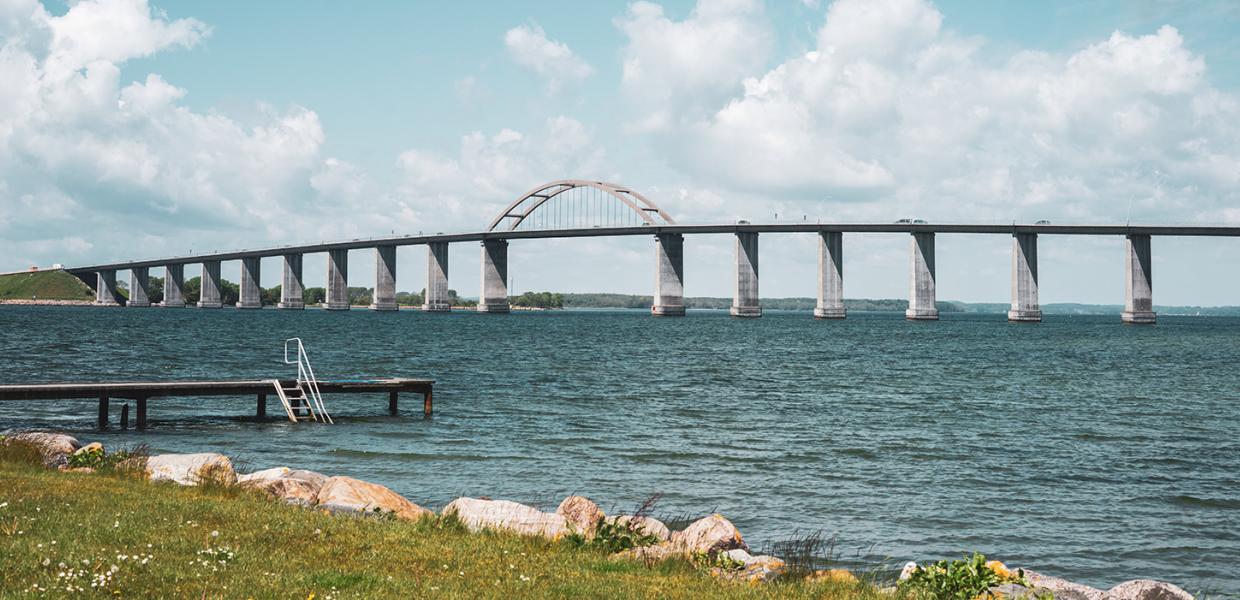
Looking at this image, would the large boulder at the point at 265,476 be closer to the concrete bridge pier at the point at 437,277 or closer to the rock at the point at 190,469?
the rock at the point at 190,469

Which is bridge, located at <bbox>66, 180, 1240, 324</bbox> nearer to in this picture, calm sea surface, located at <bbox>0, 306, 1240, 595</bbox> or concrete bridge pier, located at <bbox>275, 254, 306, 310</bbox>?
concrete bridge pier, located at <bbox>275, 254, 306, 310</bbox>

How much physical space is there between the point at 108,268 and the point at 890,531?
20104 cm

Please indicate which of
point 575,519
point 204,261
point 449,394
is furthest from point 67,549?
point 204,261

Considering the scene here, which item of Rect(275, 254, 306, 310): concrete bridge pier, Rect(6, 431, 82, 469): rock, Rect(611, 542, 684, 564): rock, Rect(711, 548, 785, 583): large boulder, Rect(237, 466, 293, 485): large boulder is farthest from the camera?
Rect(275, 254, 306, 310): concrete bridge pier

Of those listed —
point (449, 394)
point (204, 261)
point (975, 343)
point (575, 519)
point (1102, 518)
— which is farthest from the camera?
point (204, 261)

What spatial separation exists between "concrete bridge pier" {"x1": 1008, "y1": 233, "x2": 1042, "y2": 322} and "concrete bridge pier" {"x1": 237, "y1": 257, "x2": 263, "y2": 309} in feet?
428

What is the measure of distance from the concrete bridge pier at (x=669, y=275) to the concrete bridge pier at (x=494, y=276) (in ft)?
96.9

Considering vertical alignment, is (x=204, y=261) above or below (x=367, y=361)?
above

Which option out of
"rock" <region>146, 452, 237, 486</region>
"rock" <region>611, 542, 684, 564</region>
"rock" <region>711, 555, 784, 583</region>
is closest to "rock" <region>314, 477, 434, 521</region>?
"rock" <region>146, 452, 237, 486</region>

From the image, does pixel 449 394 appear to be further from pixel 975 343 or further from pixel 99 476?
pixel 975 343

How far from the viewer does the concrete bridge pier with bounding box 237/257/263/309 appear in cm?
17612

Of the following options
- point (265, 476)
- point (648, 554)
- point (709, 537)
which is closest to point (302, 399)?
point (265, 476)

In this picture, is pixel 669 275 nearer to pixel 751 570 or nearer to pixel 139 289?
pixel 139 289

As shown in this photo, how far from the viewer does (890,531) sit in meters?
13.8
